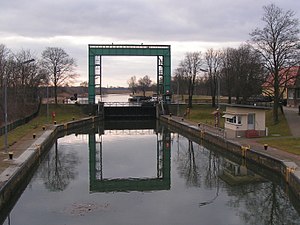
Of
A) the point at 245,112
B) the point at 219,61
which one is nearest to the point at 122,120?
the point at 219,61

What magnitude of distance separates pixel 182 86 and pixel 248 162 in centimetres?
6363

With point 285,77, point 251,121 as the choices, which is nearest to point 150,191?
point 251,121

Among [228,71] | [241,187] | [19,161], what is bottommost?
[241,187]

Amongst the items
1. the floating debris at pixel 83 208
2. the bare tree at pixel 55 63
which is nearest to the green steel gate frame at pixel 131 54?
the bare tree at pixel 55 63

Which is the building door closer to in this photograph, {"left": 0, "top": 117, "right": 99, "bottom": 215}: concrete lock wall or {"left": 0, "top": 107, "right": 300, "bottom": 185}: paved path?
{"left": 0, "top": 107, "right": 300, "bottom": 185}: paved path

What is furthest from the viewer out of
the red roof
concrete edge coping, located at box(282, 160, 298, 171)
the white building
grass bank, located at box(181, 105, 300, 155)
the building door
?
the red roof

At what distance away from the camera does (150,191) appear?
70.2 feet

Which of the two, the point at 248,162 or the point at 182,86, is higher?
the point at 182,86

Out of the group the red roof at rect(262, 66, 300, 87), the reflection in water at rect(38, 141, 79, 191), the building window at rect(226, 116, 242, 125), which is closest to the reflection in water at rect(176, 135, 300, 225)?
the building window at rect(226, 116, 242, 125)

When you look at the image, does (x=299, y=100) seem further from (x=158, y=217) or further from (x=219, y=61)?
(x=158, y=217)

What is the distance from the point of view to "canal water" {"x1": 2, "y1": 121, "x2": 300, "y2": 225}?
1692 centimetres

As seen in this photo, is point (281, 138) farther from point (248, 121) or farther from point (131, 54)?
point (131, 54)

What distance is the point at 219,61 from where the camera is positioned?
246 ft

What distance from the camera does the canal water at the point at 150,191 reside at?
16922mm
